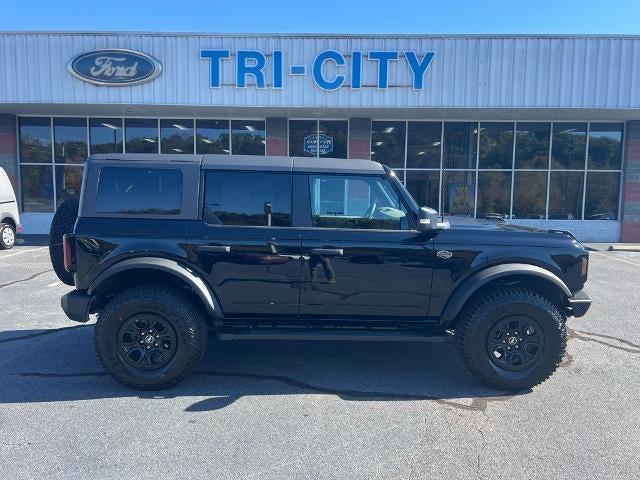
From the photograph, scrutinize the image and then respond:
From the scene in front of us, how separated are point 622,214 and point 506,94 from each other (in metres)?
5.83

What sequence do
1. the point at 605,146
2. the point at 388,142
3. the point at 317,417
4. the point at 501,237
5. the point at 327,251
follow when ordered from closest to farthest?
the point at 317,417 → the point at 327,251 → the point at 501,237 → the point at 605,146 → the point at 388,142

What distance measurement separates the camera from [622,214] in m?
14.4

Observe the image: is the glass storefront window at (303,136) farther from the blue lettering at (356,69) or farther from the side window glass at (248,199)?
the side window glass at (248,199)

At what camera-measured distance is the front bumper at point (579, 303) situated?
394 centimetres

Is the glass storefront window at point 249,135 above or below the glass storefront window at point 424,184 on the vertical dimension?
above

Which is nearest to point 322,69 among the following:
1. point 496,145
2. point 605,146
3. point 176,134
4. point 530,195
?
point 176,134

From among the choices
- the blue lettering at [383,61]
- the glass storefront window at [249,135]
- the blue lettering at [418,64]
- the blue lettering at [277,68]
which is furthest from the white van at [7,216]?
the blue lettering at [418,64]

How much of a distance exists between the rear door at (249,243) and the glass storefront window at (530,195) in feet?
41.8

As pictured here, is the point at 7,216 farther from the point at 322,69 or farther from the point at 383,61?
the point at 383,61

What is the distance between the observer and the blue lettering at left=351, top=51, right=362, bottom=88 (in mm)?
12305

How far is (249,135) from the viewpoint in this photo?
14.6 metres

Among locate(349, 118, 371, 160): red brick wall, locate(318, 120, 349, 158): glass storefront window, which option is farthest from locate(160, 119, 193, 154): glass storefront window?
locate(349, 118, 371, 160): red brick wall

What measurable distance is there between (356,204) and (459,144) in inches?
464

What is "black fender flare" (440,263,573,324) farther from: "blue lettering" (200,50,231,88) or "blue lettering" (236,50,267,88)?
"blue lettering" (200,50,231,88)
